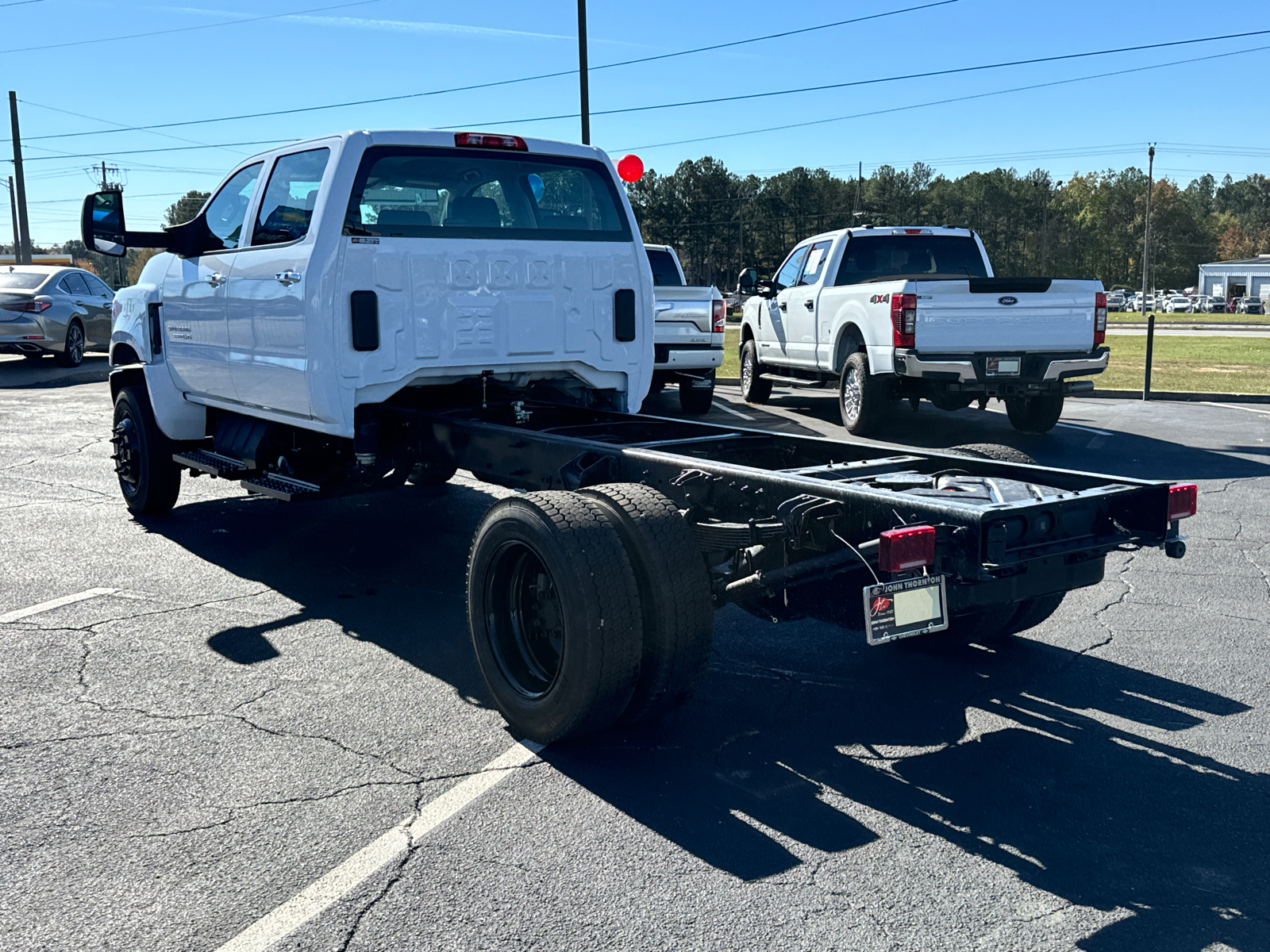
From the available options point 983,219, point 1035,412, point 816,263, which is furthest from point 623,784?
point 983,219

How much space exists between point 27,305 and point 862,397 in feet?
49.1

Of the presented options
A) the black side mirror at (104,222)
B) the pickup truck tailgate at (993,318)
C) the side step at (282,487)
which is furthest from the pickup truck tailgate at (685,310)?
the side step at (282,487)

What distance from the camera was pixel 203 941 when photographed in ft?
9.58

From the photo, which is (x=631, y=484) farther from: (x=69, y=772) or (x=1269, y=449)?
(x=1269, y=449)

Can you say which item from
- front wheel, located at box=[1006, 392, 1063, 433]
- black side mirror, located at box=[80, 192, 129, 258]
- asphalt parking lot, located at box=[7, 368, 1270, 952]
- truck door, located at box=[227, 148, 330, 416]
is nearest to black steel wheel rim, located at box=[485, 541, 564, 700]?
asphalt parking lot, located at box=[7, 368, 1270, 952]

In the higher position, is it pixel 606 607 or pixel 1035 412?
pixel 606 607

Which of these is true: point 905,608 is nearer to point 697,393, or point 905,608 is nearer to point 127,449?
point 127,449

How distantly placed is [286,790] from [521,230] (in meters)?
3.45

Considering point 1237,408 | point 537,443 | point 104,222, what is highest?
point 104,222

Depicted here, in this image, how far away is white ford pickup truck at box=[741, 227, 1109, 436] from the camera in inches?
431

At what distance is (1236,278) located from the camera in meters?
117

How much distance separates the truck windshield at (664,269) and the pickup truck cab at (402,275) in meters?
8.68

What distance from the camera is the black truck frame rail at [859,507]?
3.73m

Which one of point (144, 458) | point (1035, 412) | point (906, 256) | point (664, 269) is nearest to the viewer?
point (144, 458)
